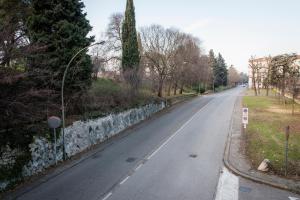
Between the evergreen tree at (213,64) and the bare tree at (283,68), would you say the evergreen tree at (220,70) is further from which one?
the bare tree at (283,68)

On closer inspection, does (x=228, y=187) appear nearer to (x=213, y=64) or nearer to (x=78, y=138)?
(x=78, y=138)

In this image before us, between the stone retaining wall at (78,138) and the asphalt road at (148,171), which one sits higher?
the stone retaining wall at (78,138)

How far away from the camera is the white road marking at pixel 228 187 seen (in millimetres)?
8539

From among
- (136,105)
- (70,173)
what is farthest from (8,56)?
(136,105)

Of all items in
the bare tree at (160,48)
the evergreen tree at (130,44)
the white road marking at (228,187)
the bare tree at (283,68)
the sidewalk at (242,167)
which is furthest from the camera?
the bare tree at (160,48)

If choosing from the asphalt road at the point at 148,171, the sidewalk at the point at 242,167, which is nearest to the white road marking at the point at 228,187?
the asphalt road at the point at 148,171

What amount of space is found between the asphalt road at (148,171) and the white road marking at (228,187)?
21cm

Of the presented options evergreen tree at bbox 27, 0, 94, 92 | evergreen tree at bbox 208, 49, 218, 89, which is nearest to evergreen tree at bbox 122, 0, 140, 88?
evergreen tree at bbox 27, 0, 94, 92

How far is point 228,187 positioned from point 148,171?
11.5 ft

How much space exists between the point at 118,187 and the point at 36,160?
4.23 metres

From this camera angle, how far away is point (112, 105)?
19625 mm

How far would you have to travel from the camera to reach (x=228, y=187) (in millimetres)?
9297

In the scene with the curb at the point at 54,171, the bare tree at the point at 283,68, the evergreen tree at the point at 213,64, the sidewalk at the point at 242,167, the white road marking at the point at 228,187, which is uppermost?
the evergreen tree at the point at 213,64

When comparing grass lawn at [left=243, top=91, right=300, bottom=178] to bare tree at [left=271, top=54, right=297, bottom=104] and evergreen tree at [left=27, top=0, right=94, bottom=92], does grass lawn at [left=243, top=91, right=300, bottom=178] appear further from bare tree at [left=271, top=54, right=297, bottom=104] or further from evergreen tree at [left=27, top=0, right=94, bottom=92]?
bare tree at [left=271, top=54, right=297, bottom=104]
